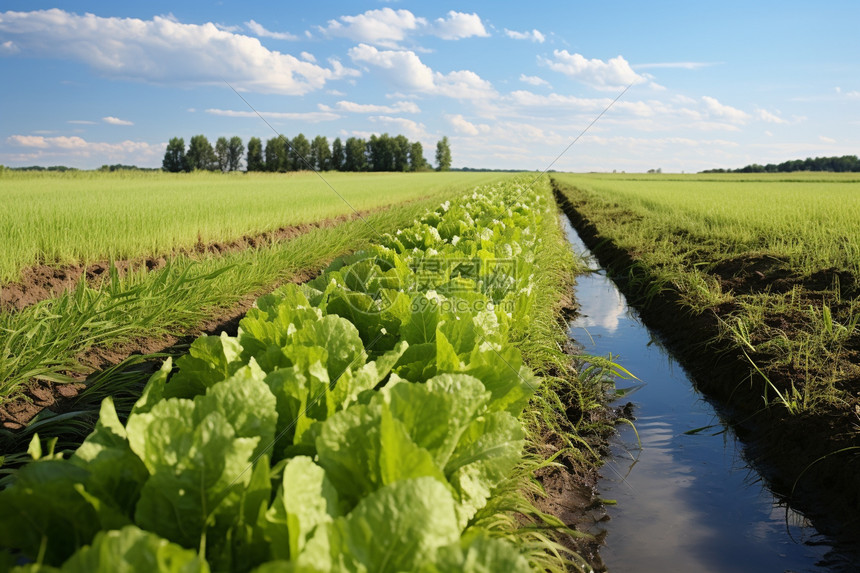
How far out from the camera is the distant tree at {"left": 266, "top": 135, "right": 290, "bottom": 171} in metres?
57.8

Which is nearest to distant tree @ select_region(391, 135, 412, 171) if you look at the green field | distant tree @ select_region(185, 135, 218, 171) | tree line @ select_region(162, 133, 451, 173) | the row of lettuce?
tree line @ select_region(162, 133, 451, 173)

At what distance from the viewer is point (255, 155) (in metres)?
62.5

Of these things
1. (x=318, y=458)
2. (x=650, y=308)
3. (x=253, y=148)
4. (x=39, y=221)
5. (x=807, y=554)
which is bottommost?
(x=807, y=554)

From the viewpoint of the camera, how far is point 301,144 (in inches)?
2435

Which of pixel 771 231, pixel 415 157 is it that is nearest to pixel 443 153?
pixel 415 157

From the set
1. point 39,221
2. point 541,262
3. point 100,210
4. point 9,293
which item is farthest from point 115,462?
point 100,210

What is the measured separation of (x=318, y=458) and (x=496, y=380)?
0.85 meters

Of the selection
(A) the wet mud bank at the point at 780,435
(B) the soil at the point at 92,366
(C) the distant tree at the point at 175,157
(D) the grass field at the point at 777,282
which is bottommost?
(A) the wet mud bank at the point at 780,435

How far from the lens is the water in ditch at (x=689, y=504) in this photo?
8.32ft

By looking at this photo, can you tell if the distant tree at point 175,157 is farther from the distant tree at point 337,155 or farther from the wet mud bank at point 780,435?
the wet mud bank at point 780,435

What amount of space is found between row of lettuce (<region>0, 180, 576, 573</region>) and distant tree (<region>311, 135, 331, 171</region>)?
6466 cm

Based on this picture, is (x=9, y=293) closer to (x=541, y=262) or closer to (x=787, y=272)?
(x=541, y=262)

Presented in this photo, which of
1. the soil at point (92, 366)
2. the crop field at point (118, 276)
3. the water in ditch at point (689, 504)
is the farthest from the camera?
the crop field at point (118, 276)

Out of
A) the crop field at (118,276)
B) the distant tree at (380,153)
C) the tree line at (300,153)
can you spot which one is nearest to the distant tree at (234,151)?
the tree line at (300,153)
